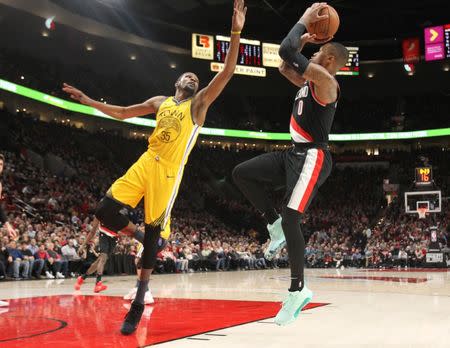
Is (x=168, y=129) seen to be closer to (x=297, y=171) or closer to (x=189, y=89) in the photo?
(x=189, y=89)

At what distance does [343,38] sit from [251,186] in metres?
30.6

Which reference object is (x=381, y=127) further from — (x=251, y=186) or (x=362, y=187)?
(x=251, y=186)

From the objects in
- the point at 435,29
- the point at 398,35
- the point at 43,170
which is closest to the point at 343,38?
the point at 398,35

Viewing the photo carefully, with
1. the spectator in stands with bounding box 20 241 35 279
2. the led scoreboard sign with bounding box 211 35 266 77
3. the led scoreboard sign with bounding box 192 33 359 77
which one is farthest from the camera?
the led scoreboard sign with bounding box 211 35 266 77

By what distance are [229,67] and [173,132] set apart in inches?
30.1

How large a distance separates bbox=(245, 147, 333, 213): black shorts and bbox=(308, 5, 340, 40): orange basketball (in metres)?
0.89

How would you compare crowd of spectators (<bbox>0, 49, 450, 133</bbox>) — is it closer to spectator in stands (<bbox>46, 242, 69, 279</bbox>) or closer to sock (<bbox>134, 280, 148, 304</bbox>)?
spectator in stands (<bbox>46, 242, 69, 279</bbox>)

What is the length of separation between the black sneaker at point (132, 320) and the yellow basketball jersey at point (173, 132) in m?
1.27

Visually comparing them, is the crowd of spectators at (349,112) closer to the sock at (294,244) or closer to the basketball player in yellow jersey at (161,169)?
the basketball player in yellow jersey at (161,169)

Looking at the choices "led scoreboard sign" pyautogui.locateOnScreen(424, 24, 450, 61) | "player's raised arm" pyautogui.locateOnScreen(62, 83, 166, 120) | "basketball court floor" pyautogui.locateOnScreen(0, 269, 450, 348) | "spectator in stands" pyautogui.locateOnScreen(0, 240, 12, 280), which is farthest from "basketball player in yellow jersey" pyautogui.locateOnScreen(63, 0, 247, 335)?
"led scoreboard sign" pyautogui.locateOnScreen(424, 24, 450, 61)

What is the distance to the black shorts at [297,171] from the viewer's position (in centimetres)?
412

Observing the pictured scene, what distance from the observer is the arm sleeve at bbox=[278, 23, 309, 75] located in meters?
3.97

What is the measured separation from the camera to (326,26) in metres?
4.20

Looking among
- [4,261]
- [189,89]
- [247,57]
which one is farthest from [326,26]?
[247,57]
